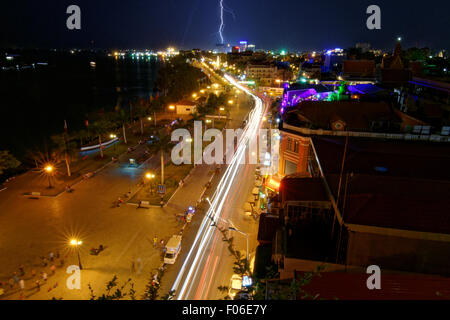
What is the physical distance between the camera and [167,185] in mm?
26938

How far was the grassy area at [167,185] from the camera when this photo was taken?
80.7 ft

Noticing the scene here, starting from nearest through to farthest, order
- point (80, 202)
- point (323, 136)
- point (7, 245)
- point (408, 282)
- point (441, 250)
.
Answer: point (408, 282), point (441, 250), point (7, 245), point (323, 136), point (80, 202)

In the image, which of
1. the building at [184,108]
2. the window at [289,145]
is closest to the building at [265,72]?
the building at [184,108]

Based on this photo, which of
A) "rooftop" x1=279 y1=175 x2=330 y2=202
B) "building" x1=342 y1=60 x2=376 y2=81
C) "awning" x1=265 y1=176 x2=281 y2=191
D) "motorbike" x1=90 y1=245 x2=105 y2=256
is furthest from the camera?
"building" x1=342 y1=60 x2=376 y2=81

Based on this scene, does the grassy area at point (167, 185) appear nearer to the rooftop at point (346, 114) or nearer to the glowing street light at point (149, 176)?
the glowing street light at point (149, 176)

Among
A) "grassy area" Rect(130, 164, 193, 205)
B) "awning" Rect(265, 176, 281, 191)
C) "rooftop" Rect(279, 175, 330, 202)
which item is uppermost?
"rooftop" Rect(279, 175, 330, 202)

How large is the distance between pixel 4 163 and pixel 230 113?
39.8m

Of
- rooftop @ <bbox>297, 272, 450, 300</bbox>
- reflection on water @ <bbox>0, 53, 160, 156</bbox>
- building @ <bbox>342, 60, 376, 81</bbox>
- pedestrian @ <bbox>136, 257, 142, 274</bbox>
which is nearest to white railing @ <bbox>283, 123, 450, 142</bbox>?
rooftop @ <bbox>297, 272, 450, 300</bbox>

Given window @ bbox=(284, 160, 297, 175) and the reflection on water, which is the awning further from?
the reflection on water

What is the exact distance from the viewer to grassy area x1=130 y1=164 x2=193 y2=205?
80.7 ft

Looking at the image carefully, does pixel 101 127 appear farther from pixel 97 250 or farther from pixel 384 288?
pixel 384 288
